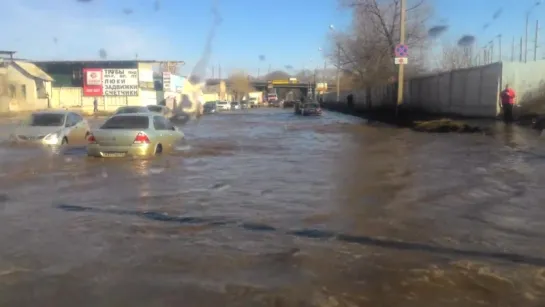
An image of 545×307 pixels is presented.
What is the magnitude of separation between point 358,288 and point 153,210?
4.07 m

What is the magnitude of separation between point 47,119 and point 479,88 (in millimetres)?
18982

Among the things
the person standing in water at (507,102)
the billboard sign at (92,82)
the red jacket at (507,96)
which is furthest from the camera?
the billboard sign at (92,82)

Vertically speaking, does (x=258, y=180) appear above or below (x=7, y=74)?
below

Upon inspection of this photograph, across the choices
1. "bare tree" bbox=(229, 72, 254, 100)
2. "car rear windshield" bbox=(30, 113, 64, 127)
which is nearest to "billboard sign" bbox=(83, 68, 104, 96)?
"car rear windshield" bbox=(30, 113, 64, 127)

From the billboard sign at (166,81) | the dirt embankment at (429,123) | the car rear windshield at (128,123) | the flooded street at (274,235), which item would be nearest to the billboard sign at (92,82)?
the billboard sign at (166,81)

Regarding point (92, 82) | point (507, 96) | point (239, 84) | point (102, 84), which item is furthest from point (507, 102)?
point (239, 84)

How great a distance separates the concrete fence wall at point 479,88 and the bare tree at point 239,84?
9252 centimetres

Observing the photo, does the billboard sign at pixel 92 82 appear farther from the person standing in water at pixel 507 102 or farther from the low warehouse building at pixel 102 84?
the person standing in water at pixel 507 102

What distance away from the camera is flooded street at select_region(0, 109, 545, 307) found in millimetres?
4707

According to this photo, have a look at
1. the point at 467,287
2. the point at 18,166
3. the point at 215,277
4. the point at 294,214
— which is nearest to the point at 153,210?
the point at 294,214

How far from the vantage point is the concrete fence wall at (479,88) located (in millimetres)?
24797

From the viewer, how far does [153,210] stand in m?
8.05

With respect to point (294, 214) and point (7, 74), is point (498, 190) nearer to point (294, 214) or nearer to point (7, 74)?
point (294, 214)

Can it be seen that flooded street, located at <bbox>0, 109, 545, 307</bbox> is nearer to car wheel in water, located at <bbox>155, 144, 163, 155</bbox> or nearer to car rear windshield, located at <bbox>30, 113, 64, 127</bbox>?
car wheel in water, located at <bbox>155, 144, 163, 155</bbox>
